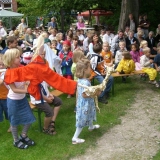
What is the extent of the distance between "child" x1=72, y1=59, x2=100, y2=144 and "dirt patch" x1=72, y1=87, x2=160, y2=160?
A: 43 cm

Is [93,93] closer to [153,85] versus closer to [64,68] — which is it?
[64,68]

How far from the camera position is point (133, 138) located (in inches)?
193

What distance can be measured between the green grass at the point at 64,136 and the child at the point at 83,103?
237 millimetres

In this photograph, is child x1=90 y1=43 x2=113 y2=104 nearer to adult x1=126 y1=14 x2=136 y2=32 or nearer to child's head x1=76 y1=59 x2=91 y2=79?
child's head x1=76 y1=59 x2=91 y2=79

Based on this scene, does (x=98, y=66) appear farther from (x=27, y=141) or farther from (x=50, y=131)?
(x=27, y=141)

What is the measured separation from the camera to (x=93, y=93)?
4.32 metres

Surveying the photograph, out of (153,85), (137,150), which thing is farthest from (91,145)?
(153,85)

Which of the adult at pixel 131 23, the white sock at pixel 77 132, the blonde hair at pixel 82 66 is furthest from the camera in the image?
the adult at pixel 131 23

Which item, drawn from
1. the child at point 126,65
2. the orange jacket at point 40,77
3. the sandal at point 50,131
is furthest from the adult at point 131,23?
the orange jacket at point 40,77

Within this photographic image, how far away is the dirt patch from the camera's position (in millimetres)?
4398

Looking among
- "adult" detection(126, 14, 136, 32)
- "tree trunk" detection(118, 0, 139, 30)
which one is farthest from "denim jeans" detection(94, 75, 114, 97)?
"tree trunk" detection(118, 0, 139, 30)

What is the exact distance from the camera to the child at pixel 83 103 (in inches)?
174

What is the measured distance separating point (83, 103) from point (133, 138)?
115cm

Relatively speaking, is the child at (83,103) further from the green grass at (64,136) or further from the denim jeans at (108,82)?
the denim jeans at (108,82)
